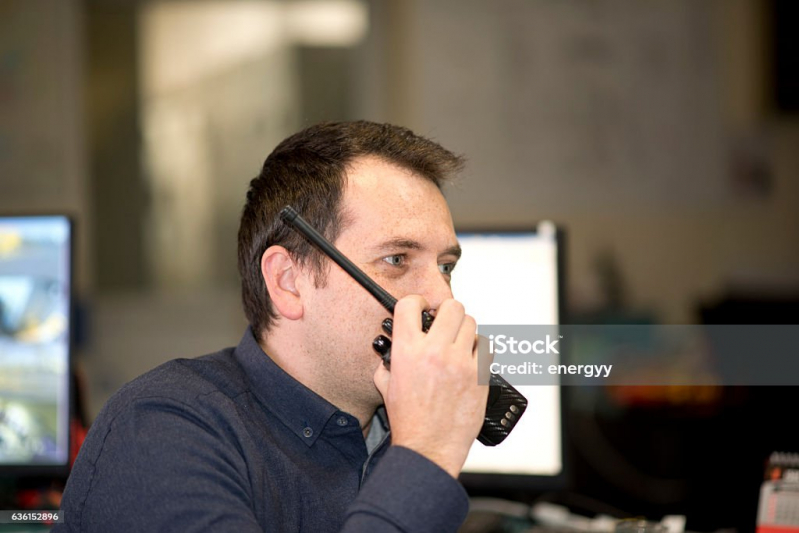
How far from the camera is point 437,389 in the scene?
3.21 feet

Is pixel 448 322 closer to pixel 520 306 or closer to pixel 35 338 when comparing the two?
pixel 520 306

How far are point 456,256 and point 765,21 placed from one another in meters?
3.18

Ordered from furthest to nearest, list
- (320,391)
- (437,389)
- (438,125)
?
(438,125) < (320,391) < (437,389)

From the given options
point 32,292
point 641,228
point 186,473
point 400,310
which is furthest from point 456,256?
point 641,228

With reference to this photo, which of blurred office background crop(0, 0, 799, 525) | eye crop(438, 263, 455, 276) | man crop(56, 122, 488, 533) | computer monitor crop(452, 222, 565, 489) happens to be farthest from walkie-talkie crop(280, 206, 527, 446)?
blurred office background crop(0, 0, 799, 525)

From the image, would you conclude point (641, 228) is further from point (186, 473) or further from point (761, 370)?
point (186, 473)

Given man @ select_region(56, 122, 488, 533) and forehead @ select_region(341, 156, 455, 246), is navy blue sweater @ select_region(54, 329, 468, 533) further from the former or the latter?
forehead @ select_region(341, 156, 455, 246)

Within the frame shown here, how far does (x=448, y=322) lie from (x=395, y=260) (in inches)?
6.7

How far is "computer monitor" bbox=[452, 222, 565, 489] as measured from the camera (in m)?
1.45

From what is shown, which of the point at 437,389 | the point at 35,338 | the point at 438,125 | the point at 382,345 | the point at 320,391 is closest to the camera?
the point at 437,389

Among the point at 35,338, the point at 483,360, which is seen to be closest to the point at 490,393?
the point at 483,360

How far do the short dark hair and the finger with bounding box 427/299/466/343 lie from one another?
21 cm

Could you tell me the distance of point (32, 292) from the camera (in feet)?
4.62
